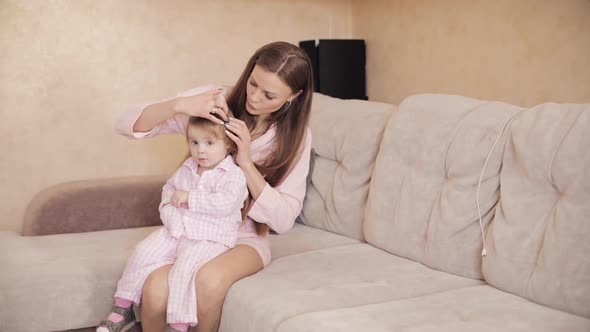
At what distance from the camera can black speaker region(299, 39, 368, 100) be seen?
11.1 ft

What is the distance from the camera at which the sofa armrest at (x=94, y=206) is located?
2682mm

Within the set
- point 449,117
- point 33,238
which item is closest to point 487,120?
point 449,117

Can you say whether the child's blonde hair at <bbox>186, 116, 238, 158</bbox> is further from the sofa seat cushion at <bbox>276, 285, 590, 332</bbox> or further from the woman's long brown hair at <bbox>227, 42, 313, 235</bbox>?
the sofa seat cushion at <bbox>276, 285, 590, 332</bbox>

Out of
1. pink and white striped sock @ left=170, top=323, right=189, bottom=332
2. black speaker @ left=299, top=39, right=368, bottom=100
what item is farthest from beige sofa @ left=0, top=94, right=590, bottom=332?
black speaker @ left=299, top=39, right=368, bottom=100

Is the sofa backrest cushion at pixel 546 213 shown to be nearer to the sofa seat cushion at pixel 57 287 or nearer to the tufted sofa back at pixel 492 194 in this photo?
the tufted sofa back at pixel 492 194

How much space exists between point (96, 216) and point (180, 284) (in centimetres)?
90

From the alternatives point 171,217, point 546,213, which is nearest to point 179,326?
point 171,217

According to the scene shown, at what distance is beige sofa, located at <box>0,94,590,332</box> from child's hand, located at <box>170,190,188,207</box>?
30 cm

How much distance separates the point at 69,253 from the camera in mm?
2344

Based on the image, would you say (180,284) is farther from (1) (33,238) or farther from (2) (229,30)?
(2) (229,30)

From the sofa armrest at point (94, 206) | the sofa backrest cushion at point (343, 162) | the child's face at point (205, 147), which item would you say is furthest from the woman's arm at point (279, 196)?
the sofa armrest at point (94, 206)

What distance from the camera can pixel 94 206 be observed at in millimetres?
2736

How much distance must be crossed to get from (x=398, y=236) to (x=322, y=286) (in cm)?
40

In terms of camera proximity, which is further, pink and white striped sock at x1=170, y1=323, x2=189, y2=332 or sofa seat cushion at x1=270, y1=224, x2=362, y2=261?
sofa seat cushion at x1=270, y1=224, x2=362, y2=261
